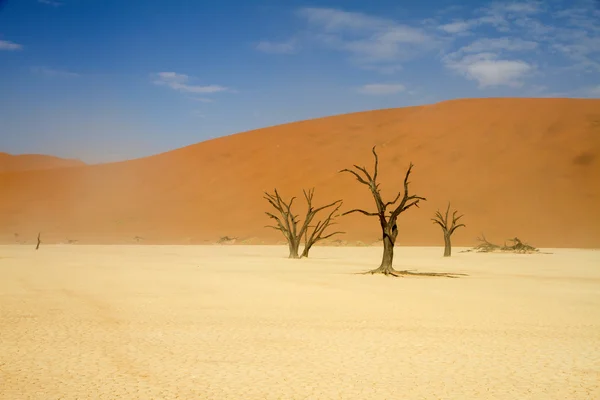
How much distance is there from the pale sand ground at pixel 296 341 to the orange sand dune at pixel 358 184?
36774 millimetres

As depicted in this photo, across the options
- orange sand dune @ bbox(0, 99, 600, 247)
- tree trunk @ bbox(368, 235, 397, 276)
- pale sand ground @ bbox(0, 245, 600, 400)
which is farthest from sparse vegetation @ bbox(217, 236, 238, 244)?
pale sand ground @ bbox(0, 245, 600, 400)

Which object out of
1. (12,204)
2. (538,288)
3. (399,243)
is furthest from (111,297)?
(12,204)

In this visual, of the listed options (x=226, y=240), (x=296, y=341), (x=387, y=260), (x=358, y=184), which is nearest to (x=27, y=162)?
(x=358, y=184)

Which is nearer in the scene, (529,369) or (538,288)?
(529,369)

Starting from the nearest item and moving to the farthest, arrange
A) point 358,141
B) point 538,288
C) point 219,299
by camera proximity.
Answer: point 219,299 < point 538,288 < point 358,141

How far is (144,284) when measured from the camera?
14.9 metres

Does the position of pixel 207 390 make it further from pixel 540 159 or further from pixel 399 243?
pixel 540 159

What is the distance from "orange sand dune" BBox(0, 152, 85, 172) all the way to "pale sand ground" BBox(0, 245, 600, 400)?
6270 inches

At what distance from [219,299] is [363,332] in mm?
4390

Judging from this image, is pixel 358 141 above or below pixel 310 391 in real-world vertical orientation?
above

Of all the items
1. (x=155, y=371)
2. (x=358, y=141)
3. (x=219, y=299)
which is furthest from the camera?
(x=358, y=141)

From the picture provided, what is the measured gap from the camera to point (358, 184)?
2445 inches

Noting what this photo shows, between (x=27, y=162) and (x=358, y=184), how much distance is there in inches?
5251

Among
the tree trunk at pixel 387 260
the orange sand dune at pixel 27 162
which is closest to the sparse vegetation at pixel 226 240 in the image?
the tree trunk at pixel 387 260
